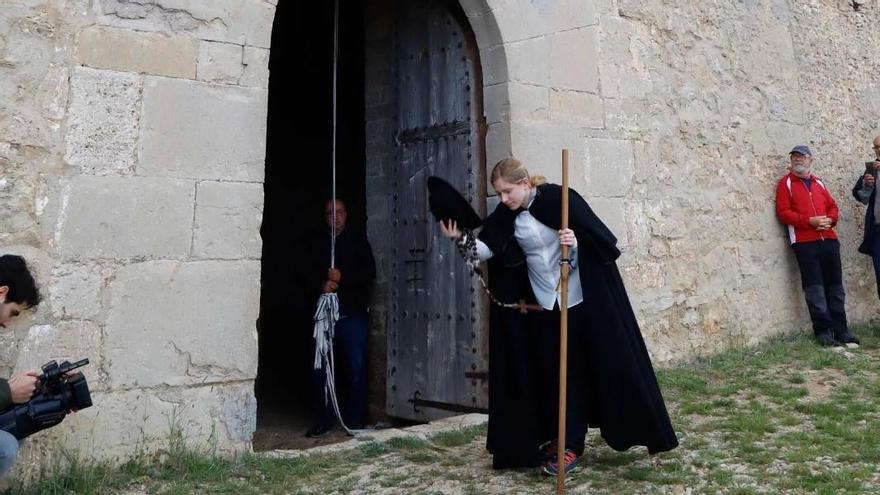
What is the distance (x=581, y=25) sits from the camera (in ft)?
16.5

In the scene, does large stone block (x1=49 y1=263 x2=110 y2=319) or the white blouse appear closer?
large stone block (x1=49 y1=263 x2=110 y2=319)

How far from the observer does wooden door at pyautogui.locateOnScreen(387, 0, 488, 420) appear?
4.80 metres

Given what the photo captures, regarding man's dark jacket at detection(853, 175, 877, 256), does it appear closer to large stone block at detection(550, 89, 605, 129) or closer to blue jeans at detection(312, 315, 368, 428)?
large stone block at detection(550, 89, 605, 129)

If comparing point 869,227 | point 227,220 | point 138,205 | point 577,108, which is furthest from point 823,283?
point 138,205

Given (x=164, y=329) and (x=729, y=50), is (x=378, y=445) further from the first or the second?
(x=729, y=50)

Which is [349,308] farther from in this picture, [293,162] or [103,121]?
[293,162]

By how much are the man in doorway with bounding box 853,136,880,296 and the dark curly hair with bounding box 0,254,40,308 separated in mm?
6110

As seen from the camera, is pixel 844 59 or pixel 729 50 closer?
pixel 729 50

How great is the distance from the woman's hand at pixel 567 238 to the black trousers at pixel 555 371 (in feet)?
→ 0.99

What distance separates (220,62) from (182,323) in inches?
47.3

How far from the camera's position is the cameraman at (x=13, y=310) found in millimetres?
2660

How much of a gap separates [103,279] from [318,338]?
189cm

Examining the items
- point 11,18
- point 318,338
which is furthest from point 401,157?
point 11,18

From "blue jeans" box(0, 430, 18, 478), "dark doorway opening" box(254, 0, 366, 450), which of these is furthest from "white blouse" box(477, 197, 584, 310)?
"dark doorway opening" box(254, 0, 366, 450)
